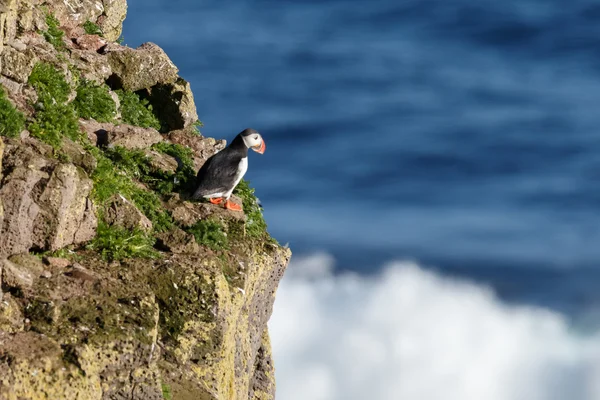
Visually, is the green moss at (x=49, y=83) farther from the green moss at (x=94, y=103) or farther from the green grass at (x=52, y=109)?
the green moss at (x=94, y=103)

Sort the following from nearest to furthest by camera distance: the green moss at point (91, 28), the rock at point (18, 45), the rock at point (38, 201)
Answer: the rock at point (38, 201), the rock at point (18, 45), the green moss at point (91, 28)

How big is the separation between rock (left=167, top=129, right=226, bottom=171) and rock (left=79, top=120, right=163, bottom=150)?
4.20 feet

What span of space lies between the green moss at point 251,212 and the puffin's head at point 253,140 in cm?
78

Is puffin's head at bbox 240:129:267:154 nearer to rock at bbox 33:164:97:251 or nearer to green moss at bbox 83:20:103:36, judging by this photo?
rock at bbox 33:164:97:251

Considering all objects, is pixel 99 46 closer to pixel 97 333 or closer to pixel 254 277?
pixel 254 277

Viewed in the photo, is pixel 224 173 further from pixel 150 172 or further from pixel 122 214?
pixel 122 214

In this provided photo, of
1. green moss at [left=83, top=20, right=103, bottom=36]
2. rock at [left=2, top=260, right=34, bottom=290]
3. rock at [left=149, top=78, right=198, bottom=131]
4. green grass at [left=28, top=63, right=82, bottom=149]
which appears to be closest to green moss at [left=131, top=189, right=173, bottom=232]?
green grass at [left=28, top=63, right=82, bottom=149]

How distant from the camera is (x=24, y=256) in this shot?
55.9ft

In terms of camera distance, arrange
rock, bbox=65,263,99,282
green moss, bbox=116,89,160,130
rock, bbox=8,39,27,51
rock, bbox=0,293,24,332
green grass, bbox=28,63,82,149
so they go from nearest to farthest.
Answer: rock, bbox=0,293,24,332
rock, bbox=65,263,99,282
green grass, bbox=28,63,82,149
rock, bbox=8,39,27,51
green moss, bbox=116,89,160,130

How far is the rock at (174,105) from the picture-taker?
2400cm

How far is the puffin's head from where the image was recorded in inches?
871

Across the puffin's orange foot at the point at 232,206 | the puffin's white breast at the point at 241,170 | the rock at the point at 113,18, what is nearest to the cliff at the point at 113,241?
the puffin's orange foot at the point at 232,206

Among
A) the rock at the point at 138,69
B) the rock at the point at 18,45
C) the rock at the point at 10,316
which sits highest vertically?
the rock at the point at 138,69

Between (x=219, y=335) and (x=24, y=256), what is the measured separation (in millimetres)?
3193
